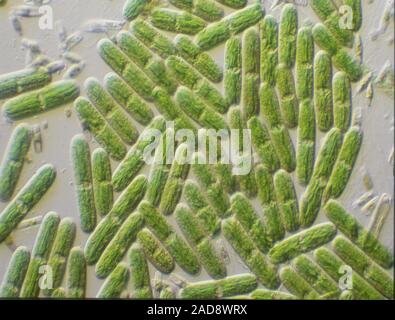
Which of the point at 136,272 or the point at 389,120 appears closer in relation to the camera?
the point at 136,272

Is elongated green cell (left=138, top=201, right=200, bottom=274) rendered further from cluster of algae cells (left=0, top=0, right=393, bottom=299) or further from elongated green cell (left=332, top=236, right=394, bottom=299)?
elongated green cell (left=332, top=236, right=394, bottom=299)

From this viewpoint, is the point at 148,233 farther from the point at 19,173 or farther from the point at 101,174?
the point at 19,173

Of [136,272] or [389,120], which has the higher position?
[389,120]

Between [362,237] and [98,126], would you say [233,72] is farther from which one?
[362,237]

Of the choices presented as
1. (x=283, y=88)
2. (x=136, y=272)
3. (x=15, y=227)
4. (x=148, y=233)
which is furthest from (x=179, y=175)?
(x=15, y=227)

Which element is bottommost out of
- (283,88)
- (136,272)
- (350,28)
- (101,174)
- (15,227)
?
(136,272)

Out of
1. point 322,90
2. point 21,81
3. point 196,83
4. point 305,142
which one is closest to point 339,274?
point 305,142

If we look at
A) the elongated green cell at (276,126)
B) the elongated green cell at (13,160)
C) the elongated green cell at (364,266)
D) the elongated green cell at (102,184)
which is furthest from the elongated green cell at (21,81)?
the elongated green cell at (364,266)
